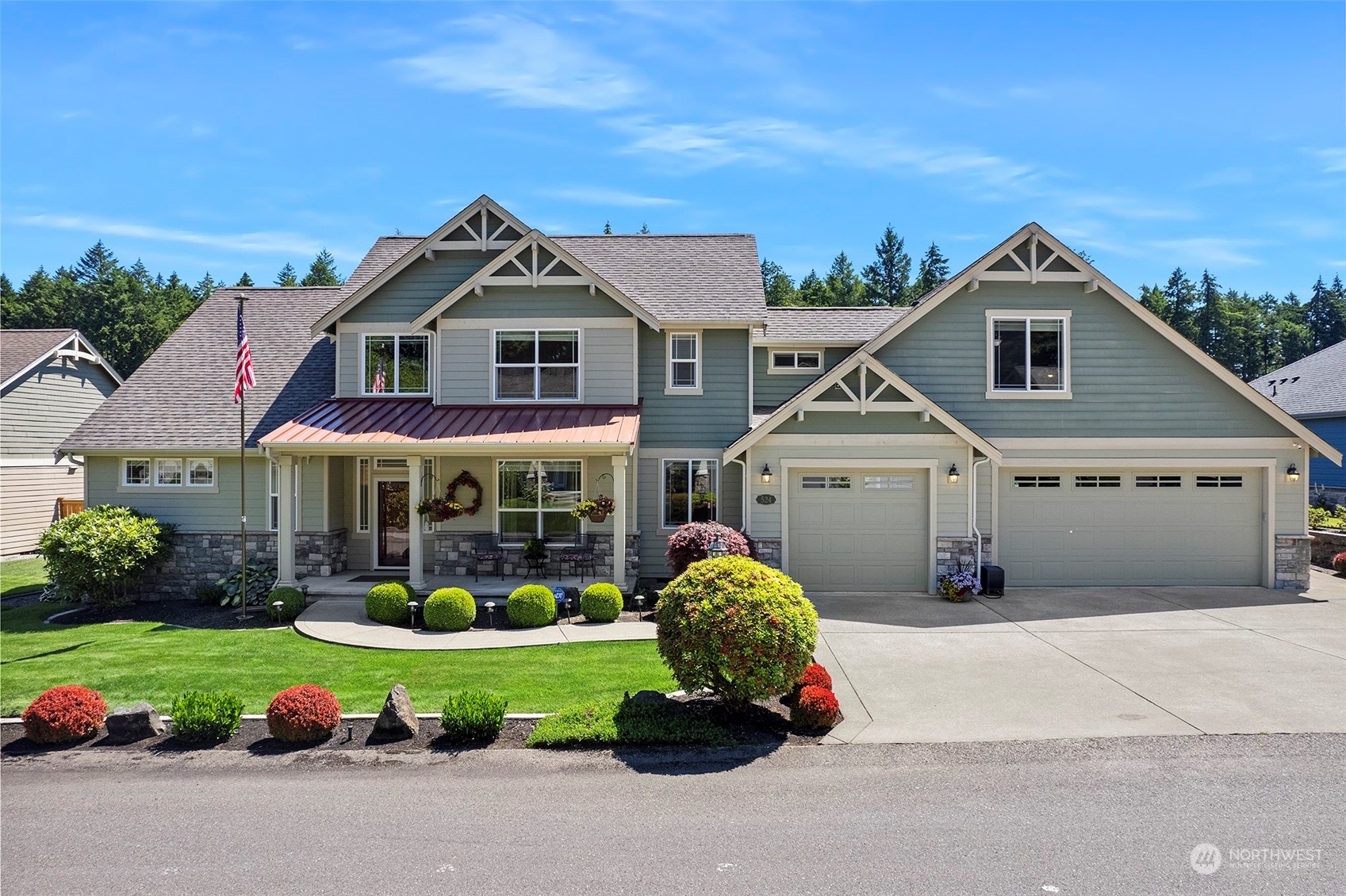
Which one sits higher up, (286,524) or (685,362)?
(685,362)

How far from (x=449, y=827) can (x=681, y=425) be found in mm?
11075

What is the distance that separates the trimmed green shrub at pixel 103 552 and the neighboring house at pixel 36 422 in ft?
24.7

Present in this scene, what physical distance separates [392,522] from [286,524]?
2.51m

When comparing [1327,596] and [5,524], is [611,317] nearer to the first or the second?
[1327,596]

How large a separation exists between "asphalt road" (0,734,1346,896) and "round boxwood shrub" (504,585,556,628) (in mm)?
5291

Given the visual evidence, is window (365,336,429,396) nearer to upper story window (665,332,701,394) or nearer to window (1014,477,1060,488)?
upper story window (665,332,701,394)

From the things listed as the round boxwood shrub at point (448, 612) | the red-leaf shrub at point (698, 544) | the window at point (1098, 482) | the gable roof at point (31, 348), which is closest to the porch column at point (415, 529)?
the round boxwood shrub at point (448, 612)

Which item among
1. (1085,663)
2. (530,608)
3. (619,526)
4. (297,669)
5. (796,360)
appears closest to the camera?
(1085,663)

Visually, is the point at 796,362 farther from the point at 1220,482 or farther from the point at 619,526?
the point at 1220,482

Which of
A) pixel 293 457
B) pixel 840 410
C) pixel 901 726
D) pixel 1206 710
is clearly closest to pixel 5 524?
pixel 293 457

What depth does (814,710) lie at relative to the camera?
789 cm

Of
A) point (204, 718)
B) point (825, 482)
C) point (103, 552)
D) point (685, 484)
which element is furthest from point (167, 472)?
point (825, 482)

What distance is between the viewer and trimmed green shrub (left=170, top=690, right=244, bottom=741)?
305 inches

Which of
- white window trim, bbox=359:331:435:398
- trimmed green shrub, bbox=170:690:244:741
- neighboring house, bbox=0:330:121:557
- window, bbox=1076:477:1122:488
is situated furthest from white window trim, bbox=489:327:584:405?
neighboring house, bbox=0:330:121:557
